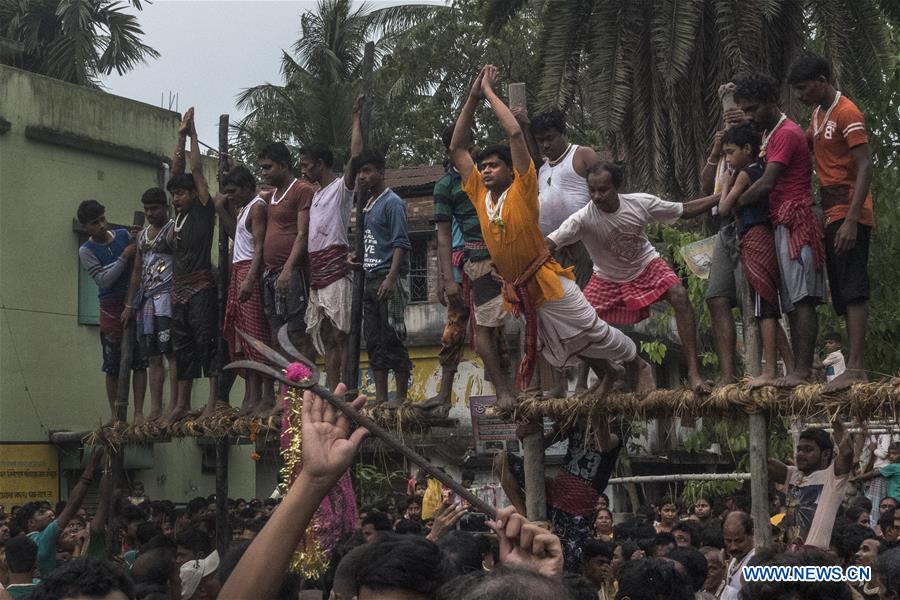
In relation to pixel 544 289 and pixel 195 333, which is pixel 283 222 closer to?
pixel 195 333

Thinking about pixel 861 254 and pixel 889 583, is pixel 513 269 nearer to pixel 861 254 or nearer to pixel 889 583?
pixel 861 254

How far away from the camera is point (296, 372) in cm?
383

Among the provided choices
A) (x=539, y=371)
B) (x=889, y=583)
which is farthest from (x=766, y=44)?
(x=889, y=583)

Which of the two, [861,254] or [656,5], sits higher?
[656,5]

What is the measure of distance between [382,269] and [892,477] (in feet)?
15.8

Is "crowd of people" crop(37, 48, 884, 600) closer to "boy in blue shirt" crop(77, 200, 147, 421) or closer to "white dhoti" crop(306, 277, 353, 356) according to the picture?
"white dhoti" crop(306, 277, 353, 356)

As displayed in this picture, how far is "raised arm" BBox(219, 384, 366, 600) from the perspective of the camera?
3250mm

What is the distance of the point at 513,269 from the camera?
7961mm

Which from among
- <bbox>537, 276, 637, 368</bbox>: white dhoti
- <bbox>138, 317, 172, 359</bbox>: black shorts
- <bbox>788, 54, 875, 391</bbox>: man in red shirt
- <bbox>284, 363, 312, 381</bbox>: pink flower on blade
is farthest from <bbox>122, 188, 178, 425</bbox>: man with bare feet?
<bbox>284, 363, 312, 381</bbox>: pink flower on blade

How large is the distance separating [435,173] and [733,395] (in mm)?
16168

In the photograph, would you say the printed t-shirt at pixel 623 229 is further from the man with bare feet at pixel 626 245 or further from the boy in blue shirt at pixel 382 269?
the boy in blue shirt at pixel 382 269

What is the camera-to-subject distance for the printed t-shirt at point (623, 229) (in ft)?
27.3

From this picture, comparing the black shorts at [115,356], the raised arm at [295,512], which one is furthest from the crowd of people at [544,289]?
the raised arm at [295,512]

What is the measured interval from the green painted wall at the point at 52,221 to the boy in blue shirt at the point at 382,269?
321 inches
